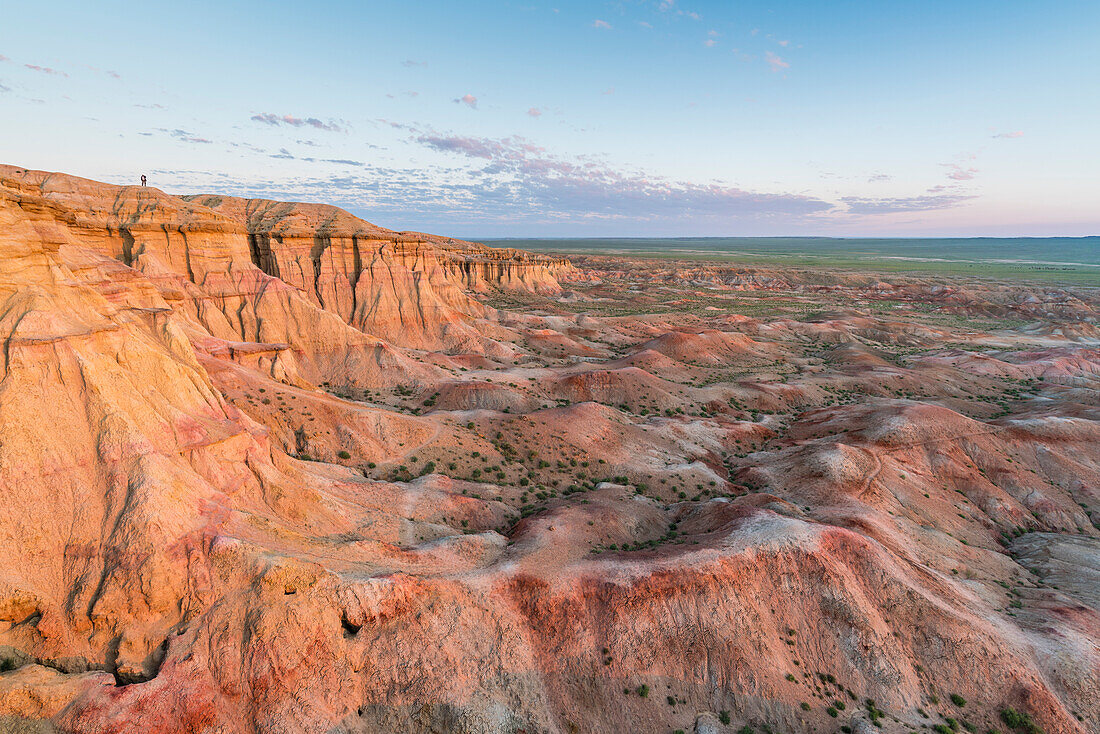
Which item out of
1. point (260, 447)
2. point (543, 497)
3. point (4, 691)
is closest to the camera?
point (4, 691)

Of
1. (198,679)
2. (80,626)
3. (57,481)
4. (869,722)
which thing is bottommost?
(869,722)

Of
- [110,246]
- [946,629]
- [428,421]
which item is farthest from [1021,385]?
[110,246]

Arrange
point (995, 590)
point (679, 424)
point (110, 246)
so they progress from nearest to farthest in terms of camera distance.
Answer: point (995, 590)
point (110, 246)
point (679, 424)

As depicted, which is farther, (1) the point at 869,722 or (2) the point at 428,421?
(2) the point at 428,421

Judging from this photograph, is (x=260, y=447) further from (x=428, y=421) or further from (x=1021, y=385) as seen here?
(x=1021, y=385)

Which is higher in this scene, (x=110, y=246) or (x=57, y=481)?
A: (x=110, y=246)

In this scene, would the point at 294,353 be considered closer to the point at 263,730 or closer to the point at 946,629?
the point at 263,730

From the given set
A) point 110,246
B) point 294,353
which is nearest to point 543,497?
point 294,353
